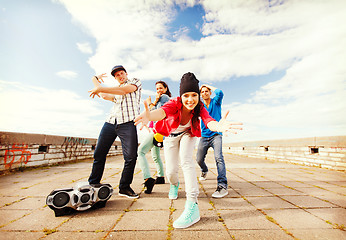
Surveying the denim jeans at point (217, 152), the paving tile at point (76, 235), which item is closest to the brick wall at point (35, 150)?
the paving tile at point (76, 235)

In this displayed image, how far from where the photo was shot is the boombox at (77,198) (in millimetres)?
2227

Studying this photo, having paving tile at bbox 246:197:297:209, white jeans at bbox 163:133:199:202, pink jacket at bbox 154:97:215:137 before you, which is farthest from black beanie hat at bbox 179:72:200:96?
paving tile at bbox 246:197:297:209

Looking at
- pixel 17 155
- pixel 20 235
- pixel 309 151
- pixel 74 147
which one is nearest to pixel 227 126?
Result: pixel 20 235

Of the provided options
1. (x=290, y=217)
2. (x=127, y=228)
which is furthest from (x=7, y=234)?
(x=290, y=217)

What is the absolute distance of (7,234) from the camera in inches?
71.7

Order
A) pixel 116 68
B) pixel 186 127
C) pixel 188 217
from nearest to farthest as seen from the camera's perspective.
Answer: pixel 188 217 → pixel 186 127 → pixel 116 68

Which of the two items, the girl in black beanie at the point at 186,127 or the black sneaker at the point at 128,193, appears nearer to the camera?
the girl in black beanie at the point at 186,127

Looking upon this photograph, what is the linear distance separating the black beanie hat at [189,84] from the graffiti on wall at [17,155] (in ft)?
18.4

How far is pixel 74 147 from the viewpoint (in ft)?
28.1

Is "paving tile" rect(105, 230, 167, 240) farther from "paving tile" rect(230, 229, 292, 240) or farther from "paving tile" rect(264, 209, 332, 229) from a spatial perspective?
"paving tile" rect(264, 209, 332, 229)

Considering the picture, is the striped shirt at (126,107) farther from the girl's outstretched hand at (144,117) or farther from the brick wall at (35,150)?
the brick wall at (35,150)

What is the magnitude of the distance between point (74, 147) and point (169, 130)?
25.4 feet

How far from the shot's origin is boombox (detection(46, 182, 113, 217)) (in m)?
2.23

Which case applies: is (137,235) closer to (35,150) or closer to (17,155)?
(17,155)
